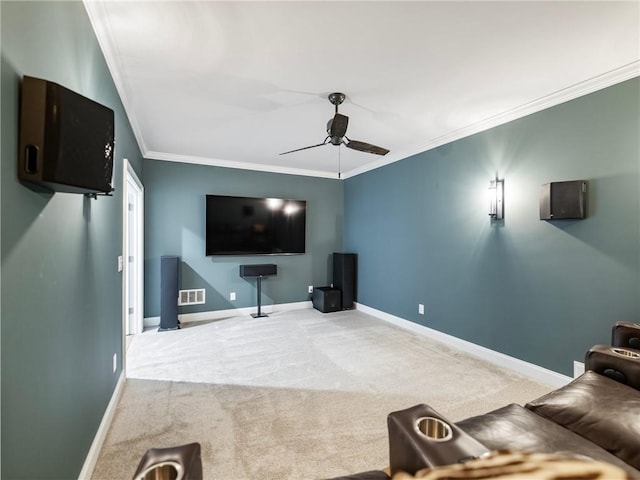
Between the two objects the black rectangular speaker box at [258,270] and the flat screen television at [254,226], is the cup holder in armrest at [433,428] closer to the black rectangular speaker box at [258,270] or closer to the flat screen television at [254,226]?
the black rectangular speaker box at [258,270]

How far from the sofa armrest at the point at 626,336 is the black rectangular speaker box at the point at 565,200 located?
35.8 inches

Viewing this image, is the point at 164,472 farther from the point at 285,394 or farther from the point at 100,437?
the point at 285,394

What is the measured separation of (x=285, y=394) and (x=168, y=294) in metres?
2.57

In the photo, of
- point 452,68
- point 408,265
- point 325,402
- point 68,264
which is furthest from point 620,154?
point 68,264

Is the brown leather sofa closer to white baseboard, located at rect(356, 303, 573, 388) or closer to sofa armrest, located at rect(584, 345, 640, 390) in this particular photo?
sofa armrest, located at rect(584, 345, 640, 390)

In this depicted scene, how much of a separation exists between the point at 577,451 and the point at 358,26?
2.36m

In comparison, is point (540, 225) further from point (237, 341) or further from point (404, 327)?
point (237, 341)

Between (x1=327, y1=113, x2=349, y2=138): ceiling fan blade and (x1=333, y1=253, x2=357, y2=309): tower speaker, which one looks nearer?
(x1=327, y1=113, x2=349, y2=138): ceiling fan blade

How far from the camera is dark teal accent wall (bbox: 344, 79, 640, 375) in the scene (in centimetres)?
239

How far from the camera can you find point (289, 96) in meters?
2.78

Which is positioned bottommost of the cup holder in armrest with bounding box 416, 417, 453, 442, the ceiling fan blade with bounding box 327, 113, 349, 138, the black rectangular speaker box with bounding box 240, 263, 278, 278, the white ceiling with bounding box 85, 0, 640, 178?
the cup holder in armrest with bounding box 416, 417, 453, 442

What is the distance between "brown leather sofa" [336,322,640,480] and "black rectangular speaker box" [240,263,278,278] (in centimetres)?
388

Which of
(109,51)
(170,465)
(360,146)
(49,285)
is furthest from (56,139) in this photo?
(360,146)

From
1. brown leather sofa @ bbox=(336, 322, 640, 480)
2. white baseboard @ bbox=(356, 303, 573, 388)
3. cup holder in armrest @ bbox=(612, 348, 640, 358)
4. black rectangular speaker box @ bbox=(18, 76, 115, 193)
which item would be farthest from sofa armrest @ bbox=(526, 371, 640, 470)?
black rectangular speaker box @ bbox=(18, 76, 115, 193)
